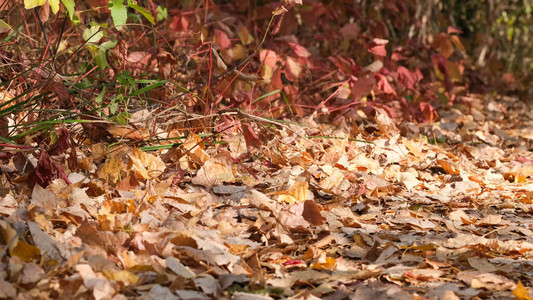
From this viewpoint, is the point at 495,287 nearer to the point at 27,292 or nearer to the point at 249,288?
the point at 249,288

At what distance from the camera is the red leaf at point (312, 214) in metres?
1.71

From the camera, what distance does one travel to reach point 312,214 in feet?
5.64

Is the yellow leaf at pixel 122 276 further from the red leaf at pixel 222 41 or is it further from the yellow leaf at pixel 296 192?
the red leaf at pixel 222 41

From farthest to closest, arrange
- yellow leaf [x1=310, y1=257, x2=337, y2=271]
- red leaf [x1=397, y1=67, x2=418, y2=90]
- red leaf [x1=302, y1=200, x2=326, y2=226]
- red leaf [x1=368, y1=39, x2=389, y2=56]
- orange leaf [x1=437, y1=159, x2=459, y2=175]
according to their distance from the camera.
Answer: red leaf [x1=397, y1=67, x2=418, y2=90]
red leaf [x1=368, y1=39, x2=389, y2=56]
orange leaf [x1=437, y1=159, x2=459, y2=175]
red leaf [x1=302, y1=200, x2=326, y2=226]
yellow leaf [x1=310, y1=257, x2=337, y2=271]

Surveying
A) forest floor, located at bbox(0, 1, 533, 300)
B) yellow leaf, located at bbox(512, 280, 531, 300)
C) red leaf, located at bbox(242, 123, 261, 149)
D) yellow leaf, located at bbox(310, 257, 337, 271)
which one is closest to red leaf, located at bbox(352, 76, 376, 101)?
forest floor, located at bbox(0, 1, 533, 300)

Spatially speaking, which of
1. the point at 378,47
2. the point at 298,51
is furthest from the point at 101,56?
the point at 378,47

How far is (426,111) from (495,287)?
6.64 feet

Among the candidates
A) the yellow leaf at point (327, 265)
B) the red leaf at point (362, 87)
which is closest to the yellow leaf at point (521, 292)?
the yellow leaf at point (327, 265)

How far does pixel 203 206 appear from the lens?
180 cm

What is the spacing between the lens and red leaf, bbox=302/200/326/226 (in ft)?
5.61

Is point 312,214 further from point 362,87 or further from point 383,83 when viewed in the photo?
point 383,83

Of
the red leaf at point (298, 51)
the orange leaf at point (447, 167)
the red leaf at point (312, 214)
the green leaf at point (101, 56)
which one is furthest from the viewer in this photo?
the red leaf at point (298, 51)

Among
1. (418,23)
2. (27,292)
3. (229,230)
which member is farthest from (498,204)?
(418,23)

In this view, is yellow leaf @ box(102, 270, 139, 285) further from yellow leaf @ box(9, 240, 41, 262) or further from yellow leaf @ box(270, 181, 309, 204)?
yellow leaf @ box(270, 181, 309, 204)
